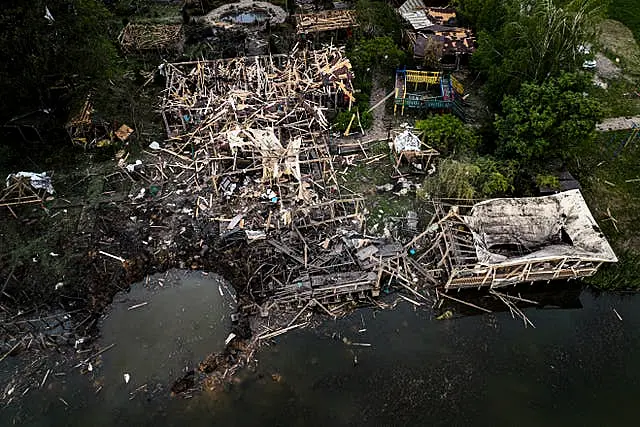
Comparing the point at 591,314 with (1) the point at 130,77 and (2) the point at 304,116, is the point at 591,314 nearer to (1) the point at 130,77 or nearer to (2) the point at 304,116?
(2) the point at 304,116

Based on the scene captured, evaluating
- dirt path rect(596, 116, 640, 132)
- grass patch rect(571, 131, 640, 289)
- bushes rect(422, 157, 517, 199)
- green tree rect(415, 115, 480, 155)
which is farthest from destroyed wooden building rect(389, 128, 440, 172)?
dirt path rect(596, 116, 640, 132)

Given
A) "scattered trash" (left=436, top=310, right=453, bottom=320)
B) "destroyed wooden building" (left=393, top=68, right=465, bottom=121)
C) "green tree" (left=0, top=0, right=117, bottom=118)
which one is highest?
"green tree" (left=0, top=0, right=117, bottom=118)

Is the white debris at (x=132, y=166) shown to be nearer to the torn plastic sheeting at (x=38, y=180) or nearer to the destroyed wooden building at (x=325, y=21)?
the torn plastic sheeting at (x=38, y=180)

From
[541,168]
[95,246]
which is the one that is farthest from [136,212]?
[541,168]

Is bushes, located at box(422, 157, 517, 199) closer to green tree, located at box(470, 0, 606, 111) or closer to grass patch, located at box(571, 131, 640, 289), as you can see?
grass patch, located at box(571, 131, 640, 289)

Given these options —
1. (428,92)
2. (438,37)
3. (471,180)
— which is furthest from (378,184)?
(438,37)

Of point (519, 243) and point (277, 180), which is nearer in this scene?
point (519, 243)

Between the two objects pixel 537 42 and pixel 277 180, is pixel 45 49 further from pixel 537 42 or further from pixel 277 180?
pixel 537 42

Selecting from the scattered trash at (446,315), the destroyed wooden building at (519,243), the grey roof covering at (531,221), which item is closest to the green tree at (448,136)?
the destroyed wooden building at (519,243)
